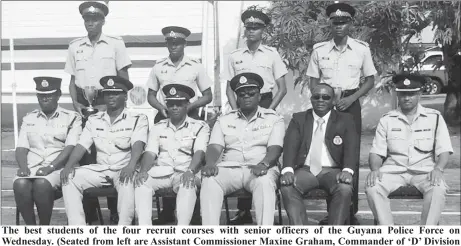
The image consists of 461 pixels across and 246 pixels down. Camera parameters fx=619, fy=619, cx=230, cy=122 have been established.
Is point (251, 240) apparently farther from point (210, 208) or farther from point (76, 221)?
point (76, 221)

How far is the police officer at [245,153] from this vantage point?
4551 mm

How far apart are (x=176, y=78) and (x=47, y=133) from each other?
47.8 inches

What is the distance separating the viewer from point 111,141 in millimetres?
5125

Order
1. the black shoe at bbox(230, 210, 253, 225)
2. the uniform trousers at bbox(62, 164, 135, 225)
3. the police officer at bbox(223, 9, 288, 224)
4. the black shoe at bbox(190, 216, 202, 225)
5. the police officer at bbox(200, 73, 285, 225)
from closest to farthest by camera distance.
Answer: the police officer at bbox(200, 73, 285, 225) → the uniform trousers at bbox(62, 164, 135, 225) → the black shoe at bbox(190, 216, 202, 225) → the police officer at bbox(223, 9, 288, 224) → the black shoe at bbox(230, 210, 253, 225)

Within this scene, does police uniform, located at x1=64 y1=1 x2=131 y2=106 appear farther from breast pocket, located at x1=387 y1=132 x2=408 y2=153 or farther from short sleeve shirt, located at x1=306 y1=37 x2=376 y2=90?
breast pocket, located at x1=387 y1=132 x2=408 y2=153

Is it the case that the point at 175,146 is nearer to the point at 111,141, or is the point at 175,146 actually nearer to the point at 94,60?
the point at 111,141

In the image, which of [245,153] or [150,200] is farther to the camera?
[245,153]

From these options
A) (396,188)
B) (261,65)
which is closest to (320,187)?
(396,188)

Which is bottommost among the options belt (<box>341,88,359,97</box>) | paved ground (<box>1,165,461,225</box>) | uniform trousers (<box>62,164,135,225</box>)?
paved ground (<box>1,165,461,225</box>)

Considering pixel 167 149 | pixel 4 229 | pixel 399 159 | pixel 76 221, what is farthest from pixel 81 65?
pixel 399 159

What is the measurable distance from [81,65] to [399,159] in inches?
113

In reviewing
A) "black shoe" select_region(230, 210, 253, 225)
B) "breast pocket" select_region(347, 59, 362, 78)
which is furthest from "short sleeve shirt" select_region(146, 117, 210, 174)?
"breast pocket" select_region(347, 59, 362, 78)

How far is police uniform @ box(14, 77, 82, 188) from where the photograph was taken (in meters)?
5.19

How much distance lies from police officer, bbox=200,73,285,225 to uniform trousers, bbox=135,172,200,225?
0.32 ft
